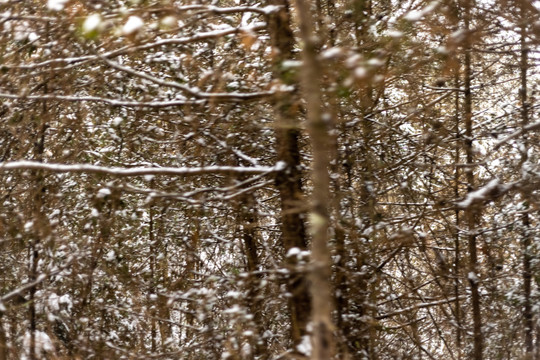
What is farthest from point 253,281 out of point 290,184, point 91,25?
point 91,25

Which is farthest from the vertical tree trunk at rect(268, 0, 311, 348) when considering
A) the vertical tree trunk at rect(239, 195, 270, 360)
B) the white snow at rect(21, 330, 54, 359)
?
the white snow at rect(21, 330, 54, 359)

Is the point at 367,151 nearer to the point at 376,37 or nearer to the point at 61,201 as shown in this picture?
the point at 376,37

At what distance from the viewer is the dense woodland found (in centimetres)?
391

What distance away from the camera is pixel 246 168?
3895 millimetres

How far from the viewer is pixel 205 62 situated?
6.82 metres

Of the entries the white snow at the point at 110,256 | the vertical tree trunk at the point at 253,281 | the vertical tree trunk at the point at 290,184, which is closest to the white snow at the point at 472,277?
the vertical tree trunk at the point at 253,281

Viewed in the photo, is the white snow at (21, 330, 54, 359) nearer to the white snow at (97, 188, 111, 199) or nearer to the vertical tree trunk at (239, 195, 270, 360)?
the vertical tree trunk at (239, 195, 270, 360)

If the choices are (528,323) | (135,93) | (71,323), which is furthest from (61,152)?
(528,323)

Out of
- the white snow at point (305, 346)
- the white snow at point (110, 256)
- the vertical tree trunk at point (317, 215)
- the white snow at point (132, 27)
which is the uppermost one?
the white snow at point (132, 27)

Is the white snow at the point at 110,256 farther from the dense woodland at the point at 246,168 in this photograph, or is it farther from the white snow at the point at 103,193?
the white snow at the point at 103,193

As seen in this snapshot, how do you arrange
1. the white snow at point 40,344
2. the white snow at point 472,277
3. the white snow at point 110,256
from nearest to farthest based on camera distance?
the white snow at point 40,344 < the white snow at point 472,277 < the white snow at point 110,256

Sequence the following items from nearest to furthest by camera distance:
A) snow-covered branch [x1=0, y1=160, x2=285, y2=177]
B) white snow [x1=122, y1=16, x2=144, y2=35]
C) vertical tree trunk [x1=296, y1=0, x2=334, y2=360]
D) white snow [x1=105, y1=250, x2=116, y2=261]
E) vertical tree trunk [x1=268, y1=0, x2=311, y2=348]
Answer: vertical tree trunk [x1=296, y1=0, x2=334, y2=360]
white snow [x1=122, y1=16, x2=144, y2=35]
snow-covered branch [x1=0, y1=160, x2=285, y2=177]
vertical tree trunk [x1=268, y1=0, x2=311, y2=348]
white snow [x1=105, y1=250, x2=116, y2=261]

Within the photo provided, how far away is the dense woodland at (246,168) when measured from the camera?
12.8ft

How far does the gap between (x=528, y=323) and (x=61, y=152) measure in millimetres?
6275
